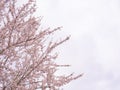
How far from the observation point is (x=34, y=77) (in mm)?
12516

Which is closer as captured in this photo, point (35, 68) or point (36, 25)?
point (35, 68)

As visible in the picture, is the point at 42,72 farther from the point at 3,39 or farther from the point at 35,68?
the point at 3,39

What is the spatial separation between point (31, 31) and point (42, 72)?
1.11 meters

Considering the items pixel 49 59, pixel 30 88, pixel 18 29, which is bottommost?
pixel 30 88

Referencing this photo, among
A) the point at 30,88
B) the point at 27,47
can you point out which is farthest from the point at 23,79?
the point at 27,47

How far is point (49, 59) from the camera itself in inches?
→ 498

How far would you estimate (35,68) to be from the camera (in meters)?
12.1

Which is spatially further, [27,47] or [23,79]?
[27,47]

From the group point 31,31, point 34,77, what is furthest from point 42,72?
point 31,31

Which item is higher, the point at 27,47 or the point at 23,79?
the point at 27,47

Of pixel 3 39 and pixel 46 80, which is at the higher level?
pixel 3 39

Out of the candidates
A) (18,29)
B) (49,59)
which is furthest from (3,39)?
(49,59)

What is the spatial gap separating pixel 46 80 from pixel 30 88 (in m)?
0.44

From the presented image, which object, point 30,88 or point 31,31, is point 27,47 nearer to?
point 31,31
